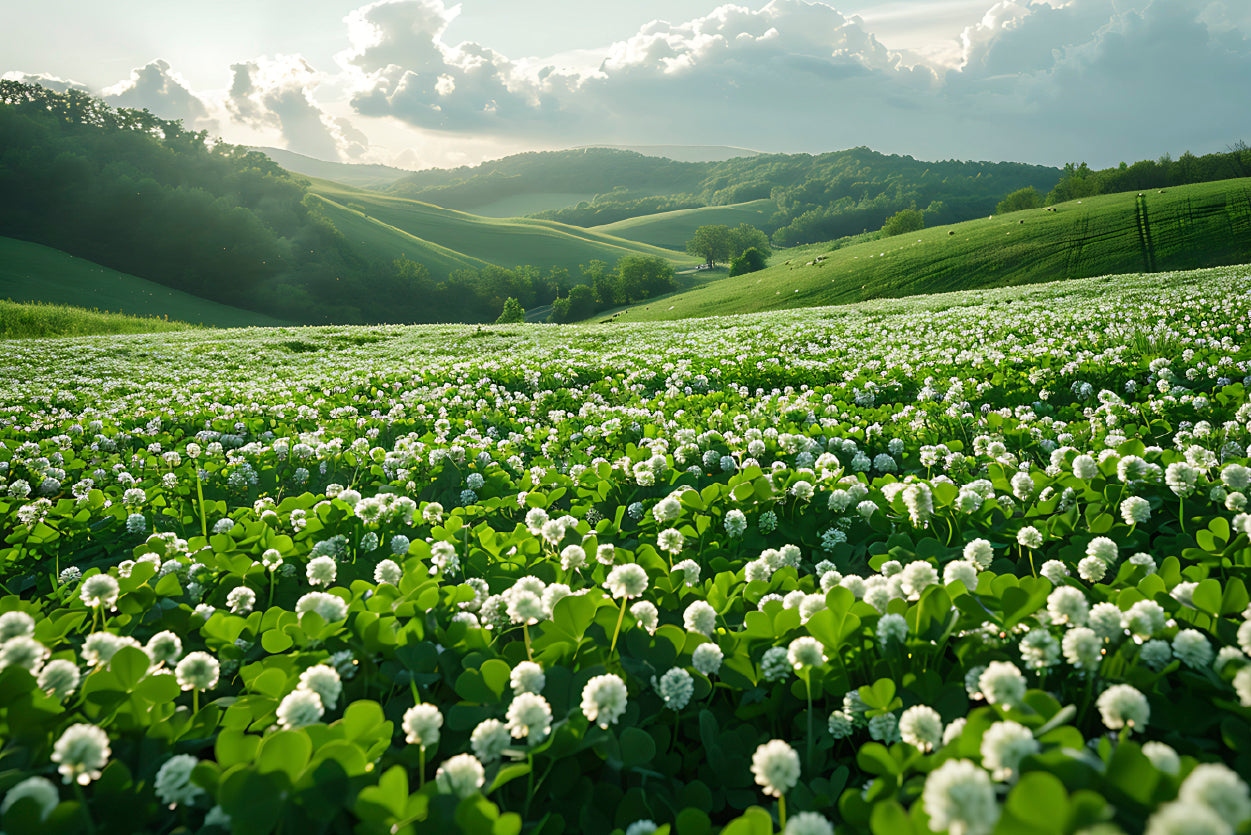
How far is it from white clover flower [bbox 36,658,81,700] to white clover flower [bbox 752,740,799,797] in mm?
2257

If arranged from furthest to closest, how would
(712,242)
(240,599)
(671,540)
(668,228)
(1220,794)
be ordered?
(668,228) < (712,242) < (671,540) < (240,599) < (1220,794)

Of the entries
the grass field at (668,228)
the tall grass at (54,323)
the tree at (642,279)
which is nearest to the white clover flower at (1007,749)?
the tall grass at (54,323)

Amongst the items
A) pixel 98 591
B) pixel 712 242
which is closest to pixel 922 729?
pixel 98 591

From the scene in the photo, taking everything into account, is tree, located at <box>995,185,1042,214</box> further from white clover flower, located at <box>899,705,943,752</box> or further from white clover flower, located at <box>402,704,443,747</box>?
white clover flower, located at <box>402,704,443,747</box>

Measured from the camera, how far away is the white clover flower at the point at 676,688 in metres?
2.08

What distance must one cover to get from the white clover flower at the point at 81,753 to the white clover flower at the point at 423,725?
0.84 m

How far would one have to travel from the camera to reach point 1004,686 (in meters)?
1.74

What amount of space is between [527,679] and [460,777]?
1.30ft

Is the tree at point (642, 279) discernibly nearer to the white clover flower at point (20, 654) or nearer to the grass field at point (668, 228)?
the grass field at point (668, 228)

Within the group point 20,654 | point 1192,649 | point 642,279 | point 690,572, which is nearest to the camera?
point 1192,649

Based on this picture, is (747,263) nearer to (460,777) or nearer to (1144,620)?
(1144,620)

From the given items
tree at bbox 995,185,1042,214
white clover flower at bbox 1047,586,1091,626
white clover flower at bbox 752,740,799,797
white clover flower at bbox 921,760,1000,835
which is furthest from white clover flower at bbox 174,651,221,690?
tree at bbox 995,185,1042,214

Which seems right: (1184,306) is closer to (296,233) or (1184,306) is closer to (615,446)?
(615,446)

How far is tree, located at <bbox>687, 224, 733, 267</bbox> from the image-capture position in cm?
13088
